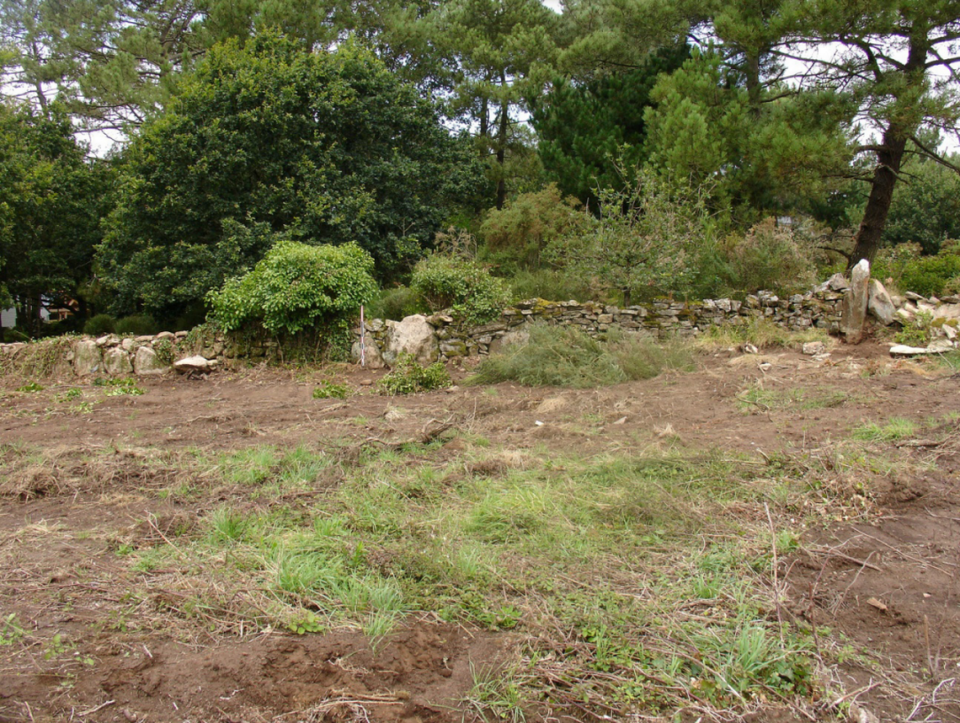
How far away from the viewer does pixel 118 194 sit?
14641 millimetres

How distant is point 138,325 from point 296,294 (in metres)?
6.66

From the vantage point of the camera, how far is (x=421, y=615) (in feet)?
9.36

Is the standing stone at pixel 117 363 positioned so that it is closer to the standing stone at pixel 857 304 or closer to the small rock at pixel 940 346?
the standing stone at pixel 857 304

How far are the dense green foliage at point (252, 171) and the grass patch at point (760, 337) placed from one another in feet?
24.2

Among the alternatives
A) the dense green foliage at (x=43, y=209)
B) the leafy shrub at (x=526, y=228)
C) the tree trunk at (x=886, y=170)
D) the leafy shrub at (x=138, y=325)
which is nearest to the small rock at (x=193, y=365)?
the leafy shrub at (x=138, y=325)

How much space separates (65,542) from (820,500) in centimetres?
431

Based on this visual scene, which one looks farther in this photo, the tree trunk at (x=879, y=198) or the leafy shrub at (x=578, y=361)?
the tree trunk at (x=879, y=198)

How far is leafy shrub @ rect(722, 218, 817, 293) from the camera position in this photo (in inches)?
477

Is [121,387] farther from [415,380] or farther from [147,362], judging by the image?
[415,380]

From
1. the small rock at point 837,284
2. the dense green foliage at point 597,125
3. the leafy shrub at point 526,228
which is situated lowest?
the small rock at point 837,284

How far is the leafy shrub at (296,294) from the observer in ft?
33.1

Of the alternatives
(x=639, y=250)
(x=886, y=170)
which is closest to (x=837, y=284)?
(x=886, y=170)

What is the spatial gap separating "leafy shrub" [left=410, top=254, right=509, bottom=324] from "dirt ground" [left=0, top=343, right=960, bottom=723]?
151 inches

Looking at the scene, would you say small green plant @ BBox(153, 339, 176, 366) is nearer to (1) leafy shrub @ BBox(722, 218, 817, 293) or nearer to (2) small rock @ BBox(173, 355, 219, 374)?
(2) small rock @ BBox(173, 355, 219, 374)
